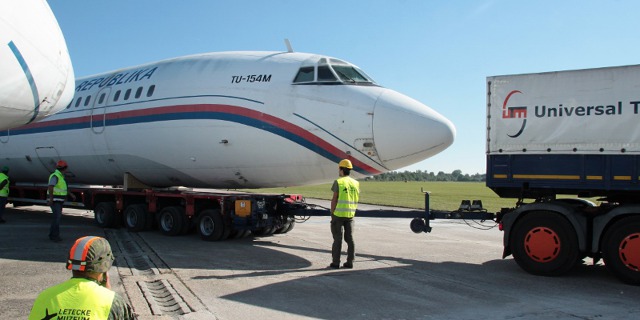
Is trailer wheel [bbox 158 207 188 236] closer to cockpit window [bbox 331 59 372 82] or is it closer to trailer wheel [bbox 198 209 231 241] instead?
trailer wheel [bbox 198 209 231 241]

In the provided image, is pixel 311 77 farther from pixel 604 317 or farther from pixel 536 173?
pixel 604 317

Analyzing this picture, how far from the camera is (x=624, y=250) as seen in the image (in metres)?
8.19

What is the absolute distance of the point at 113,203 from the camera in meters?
14.9

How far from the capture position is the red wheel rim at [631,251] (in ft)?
26.5

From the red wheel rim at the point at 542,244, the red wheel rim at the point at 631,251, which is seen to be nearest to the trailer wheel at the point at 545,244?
the red wheel rim at the point at 542,244

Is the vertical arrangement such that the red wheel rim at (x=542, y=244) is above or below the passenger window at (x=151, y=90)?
below

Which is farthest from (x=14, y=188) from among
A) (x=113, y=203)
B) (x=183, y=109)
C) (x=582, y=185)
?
(x=582, y=185)

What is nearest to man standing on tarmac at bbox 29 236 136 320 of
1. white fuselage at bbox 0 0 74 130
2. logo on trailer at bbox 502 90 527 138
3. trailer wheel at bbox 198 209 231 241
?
white fuselage at bbox 0 0 74 130

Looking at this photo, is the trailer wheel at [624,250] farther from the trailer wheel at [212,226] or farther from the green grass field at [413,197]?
the green grass field at [413,197]

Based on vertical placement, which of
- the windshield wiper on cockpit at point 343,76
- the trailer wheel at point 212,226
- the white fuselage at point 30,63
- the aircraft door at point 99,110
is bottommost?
the trailer wheel at point 212,226

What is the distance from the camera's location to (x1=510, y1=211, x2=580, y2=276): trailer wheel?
8672 millimetres

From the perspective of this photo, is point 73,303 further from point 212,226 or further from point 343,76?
point 212,226

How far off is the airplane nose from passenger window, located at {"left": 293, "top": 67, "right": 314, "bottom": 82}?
168 centimetres

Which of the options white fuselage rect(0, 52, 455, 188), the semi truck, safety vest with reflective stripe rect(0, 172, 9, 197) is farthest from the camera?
safety vest with reflective stripe rect(0, 172, 9, 197)
